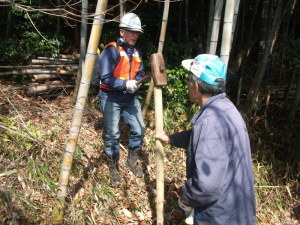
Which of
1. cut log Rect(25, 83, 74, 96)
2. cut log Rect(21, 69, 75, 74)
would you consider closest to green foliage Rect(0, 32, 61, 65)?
cut log Rect(21, 69, 75, 74)

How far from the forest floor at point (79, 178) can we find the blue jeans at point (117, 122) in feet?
1.15

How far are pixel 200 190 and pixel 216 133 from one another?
367 mm

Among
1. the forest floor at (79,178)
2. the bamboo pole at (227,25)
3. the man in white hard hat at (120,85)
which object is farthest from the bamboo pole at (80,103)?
the bamboo pole at (227,25)

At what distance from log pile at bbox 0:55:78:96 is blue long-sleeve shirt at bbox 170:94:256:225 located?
11.0 feet

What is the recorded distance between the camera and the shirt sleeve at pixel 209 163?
1695 millimetres

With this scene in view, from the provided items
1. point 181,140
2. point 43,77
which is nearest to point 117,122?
point 181,140

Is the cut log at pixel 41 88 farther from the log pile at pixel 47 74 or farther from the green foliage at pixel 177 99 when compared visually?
the green foliage at pixel 177 99

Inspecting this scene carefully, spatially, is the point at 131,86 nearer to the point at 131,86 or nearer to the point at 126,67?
the point at 131,86

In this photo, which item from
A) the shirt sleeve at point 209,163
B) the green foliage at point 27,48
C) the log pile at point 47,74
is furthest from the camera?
the green foliage at point 27,48

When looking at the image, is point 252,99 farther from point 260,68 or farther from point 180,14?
point 180,14

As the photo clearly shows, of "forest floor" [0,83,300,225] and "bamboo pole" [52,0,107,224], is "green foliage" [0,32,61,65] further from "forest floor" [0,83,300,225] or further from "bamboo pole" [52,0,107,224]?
"bamboo pole" [52,0,107,224]

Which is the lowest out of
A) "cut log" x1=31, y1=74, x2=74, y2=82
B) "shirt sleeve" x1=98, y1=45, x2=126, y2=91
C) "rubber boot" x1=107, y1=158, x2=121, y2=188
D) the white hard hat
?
"rubber boot" x1=107, y1=158, x2=121, y2=188

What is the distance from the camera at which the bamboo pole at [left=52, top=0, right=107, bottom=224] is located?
6.56 ft

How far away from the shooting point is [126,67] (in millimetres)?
3195
